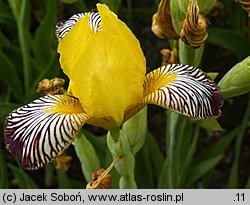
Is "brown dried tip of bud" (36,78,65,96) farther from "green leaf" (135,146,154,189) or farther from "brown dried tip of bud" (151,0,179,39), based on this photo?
"green leaf" (135,146,154,189)

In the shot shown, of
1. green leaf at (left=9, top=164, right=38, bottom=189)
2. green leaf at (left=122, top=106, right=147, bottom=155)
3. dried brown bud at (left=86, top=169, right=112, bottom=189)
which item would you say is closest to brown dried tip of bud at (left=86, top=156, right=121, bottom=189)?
dried brown bud at (left=86, top=169, right=112, bottom=189)

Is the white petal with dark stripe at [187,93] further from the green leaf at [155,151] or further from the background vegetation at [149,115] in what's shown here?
the green leaf at [155,151]

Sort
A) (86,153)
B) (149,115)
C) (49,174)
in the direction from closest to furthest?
(86,153), (49,174), (149,115)

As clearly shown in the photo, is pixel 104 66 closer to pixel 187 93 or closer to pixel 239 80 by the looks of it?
pixel 187 93

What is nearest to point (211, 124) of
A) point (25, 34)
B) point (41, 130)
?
point (41, 130)

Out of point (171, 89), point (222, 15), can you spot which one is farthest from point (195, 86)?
point (222, 15)

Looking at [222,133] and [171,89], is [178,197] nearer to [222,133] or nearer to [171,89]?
[171,89]

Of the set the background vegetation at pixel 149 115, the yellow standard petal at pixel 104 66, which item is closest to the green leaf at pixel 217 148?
the background vegetation at pixel 149 115
